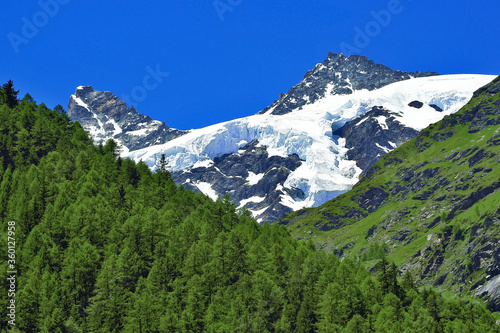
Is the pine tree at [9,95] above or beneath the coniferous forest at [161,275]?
above

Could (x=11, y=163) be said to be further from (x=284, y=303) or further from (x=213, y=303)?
(x=284, y=303)

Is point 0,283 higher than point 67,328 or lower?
higher

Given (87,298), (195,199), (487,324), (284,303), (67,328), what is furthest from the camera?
Result: (195,199)

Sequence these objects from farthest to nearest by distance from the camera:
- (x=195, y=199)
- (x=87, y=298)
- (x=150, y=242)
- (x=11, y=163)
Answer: (x=195, y=199) < (x=11, y=163) < (x=150, y=242) < (x=87, y=298)

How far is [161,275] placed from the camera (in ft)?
350

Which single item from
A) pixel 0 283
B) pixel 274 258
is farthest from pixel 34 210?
pixel 274 258

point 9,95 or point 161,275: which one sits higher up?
point 9,95

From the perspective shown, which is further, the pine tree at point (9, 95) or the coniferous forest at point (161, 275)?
the pine tree at point (9, 95)

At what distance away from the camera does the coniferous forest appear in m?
94.9

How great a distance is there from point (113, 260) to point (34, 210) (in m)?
26.0

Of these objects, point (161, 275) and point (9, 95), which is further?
point (9, 95)

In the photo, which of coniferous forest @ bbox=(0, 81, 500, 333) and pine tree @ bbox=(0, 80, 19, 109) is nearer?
coniferous forest @ bbox=(0, 81, 500, 333)

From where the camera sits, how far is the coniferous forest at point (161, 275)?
94.9 meters

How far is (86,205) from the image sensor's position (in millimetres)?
120375
